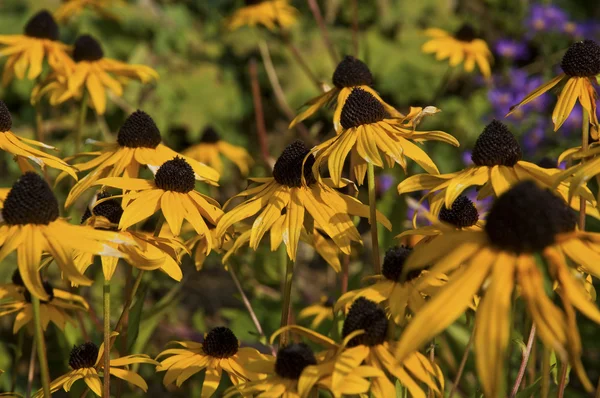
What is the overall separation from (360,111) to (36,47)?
4.77 ft

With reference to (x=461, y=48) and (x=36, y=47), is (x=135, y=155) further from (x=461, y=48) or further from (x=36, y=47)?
(x=461, y=48)

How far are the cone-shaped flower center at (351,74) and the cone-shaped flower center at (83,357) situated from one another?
39.6 inches

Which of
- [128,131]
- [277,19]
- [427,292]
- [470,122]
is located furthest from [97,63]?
[470,122]

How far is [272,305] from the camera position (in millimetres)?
3410

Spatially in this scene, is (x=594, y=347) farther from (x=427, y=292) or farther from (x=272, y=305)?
(x=427, y=292)

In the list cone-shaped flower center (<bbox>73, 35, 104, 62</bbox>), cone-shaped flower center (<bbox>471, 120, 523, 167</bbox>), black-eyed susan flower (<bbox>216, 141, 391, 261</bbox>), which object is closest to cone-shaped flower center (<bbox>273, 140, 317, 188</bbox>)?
black-eyed susan flower (<bbox>216, 141, 391, 261</bbox>)

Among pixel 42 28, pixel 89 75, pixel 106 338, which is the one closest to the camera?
pixel 106 338

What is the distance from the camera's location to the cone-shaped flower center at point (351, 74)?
2.27 metres

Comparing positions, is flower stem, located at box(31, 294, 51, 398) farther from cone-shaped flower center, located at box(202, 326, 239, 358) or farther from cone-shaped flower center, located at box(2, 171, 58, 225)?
cone-shaped flower center, located at box(202, 326, 239, 358)

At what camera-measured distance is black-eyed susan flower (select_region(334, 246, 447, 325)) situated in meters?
1.51

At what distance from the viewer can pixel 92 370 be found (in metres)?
1.70

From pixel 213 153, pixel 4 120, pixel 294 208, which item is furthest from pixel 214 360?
pixel 213 153

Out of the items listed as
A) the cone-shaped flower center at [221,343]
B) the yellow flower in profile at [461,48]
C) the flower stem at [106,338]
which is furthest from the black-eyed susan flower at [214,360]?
the yellow flower in profile at [461,48]

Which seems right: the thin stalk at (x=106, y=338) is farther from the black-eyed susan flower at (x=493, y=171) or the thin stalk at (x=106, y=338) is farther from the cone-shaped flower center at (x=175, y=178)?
the black-eyed susan flower at (x=493, y=171)
